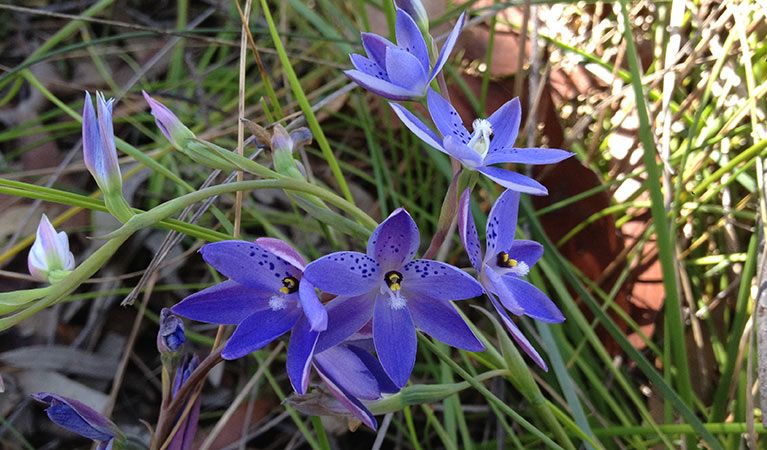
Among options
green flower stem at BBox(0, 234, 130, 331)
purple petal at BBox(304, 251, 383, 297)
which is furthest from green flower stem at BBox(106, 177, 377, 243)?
purple petal at BBox(304, 251, 383, 297)

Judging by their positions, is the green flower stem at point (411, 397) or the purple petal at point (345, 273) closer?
the purple petal at point (345, 273)

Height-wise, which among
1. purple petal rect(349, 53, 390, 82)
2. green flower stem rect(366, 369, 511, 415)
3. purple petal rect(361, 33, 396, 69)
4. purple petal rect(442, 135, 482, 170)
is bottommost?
green flower stem rect(366, 369, 511, 415)

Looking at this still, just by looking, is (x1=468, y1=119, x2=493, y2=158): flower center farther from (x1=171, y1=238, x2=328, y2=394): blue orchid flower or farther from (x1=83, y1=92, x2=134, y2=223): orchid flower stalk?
(x1=83, y1=92, x2=134, y2=223): orchid flower stalk

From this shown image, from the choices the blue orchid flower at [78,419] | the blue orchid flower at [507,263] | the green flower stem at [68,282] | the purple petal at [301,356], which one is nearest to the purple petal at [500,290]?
the blue orchid flower at [507,263]

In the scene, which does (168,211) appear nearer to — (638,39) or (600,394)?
(600,394)

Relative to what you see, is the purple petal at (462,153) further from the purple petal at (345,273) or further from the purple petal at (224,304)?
the purple petal at (224,304)

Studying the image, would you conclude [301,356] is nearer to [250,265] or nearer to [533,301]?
[250,265]
